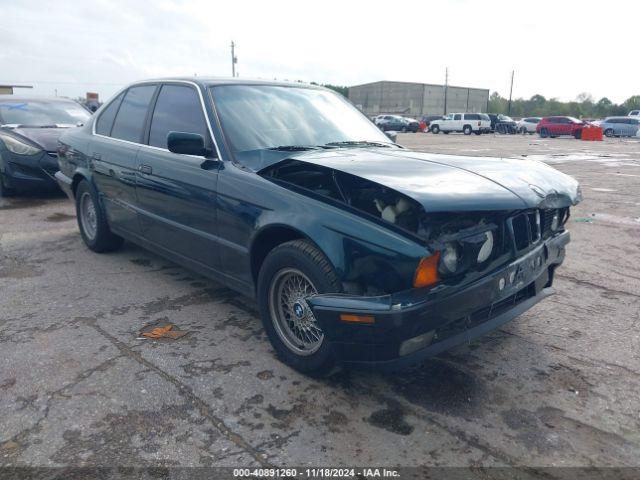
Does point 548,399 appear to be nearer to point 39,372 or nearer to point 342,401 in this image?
point 342,401

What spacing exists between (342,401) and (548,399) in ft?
3.54

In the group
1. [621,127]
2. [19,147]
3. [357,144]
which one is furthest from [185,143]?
[621,127]

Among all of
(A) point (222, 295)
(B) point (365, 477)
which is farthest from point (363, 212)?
(A) point (222, 295)

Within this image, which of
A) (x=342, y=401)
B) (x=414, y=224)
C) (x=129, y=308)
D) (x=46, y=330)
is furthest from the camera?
(x=129, y=308)

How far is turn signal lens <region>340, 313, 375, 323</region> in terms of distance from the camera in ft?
7.92

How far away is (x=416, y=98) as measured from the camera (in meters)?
77.0

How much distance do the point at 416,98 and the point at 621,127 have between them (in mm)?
43885

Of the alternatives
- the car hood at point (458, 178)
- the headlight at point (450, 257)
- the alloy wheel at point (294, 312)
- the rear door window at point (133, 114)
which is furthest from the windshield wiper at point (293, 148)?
the rear door window at point (133, 114)

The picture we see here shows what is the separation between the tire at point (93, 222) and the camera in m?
5.14

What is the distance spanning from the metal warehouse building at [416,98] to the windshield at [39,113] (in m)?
68.3

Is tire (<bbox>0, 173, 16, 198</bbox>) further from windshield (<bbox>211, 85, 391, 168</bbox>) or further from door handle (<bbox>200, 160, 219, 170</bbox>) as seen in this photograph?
door handle (<bbox>200, 160, 219, 170</bbox>)

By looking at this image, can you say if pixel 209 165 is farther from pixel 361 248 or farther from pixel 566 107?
pixel 566 107

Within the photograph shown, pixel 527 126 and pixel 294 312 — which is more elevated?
pixel 527 126

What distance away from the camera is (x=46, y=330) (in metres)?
3.56
